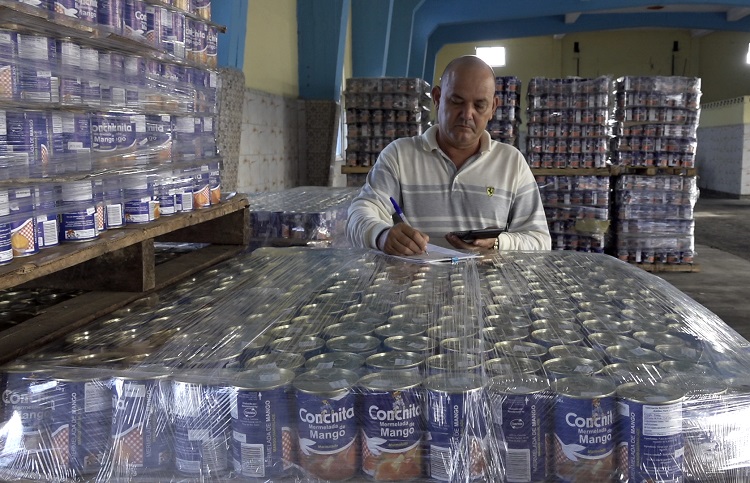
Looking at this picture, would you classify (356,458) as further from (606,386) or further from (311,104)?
(311,104)

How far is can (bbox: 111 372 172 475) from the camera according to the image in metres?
1.49

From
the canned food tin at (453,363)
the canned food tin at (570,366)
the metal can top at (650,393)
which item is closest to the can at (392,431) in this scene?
the canned food tin at (453,363)

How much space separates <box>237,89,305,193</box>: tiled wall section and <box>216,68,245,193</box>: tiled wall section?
2.26 feet

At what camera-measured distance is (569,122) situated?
945 centimetres

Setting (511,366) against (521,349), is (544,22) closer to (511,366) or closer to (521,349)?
(521,349)

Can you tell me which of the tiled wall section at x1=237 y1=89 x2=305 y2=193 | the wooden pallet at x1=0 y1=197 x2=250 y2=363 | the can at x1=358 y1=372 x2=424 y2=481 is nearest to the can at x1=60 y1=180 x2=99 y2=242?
the wooden pallet at x1=0 y1=197 x2=250 y2=363

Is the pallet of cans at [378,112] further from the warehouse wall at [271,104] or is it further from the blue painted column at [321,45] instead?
the blue painted column at [321,45]

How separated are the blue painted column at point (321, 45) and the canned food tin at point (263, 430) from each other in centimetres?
875

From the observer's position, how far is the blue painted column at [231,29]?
6133 millimetres

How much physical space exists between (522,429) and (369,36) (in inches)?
496

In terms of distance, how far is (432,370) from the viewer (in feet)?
5.07

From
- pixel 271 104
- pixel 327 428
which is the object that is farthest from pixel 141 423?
pixel 271 104

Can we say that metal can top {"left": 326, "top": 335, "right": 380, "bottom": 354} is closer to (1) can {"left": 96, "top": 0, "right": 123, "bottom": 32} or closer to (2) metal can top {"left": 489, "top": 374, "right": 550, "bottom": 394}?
(2) metal can top {"left": 489, "top": 374, "right": 550, "bottom": 394}

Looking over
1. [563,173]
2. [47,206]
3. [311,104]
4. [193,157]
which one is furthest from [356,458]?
[311,104]
